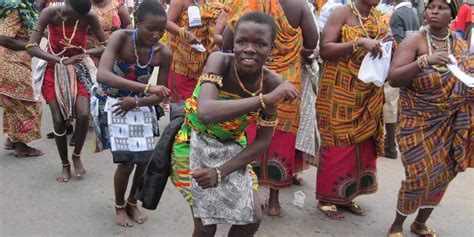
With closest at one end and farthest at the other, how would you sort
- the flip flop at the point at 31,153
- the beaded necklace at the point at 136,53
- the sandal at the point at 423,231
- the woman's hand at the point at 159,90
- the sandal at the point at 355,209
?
the woman's hand at the point at 159,90
the beaded necklace at the point at 136,53
the sandal at the point at 423,231
the sandal at the point at 355,209
the flip flop at the point at 31,153

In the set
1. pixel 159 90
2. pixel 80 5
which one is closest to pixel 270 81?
pixel 159 90

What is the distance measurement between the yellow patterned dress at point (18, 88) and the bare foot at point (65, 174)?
2.54 feet

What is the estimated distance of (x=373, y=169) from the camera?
4.24 meters

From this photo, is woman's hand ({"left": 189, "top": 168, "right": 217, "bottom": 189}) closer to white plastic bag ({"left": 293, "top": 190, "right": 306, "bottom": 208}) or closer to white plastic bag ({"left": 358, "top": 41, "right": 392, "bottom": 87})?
white plastic bag ({"left": 358, "top": 41, "right": 392, "bottom": 87})

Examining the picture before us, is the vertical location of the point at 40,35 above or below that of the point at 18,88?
above

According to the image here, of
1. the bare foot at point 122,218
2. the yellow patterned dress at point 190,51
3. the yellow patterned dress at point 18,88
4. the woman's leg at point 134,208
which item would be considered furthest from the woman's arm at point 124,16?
the bare foot at point 122,218

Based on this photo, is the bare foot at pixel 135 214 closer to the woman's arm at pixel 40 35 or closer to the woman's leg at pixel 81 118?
the woman's leg at pixel 81 118

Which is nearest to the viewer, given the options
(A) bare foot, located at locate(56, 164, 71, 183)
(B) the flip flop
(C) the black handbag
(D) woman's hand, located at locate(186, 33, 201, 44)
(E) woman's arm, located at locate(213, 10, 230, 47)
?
(C) the black handbag

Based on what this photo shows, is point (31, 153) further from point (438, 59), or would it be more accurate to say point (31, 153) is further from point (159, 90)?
point (438, 59)

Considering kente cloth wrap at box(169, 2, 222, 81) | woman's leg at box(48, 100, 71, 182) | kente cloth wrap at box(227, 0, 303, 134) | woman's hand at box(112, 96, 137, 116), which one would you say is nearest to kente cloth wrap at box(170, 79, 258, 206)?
woman's hand at box(112, 96, 137, 116)

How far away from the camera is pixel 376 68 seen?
3740mm

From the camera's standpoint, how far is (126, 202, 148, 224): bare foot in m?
3.87

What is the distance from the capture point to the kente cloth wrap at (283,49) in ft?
12.4

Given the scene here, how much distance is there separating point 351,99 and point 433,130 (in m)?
0.65
